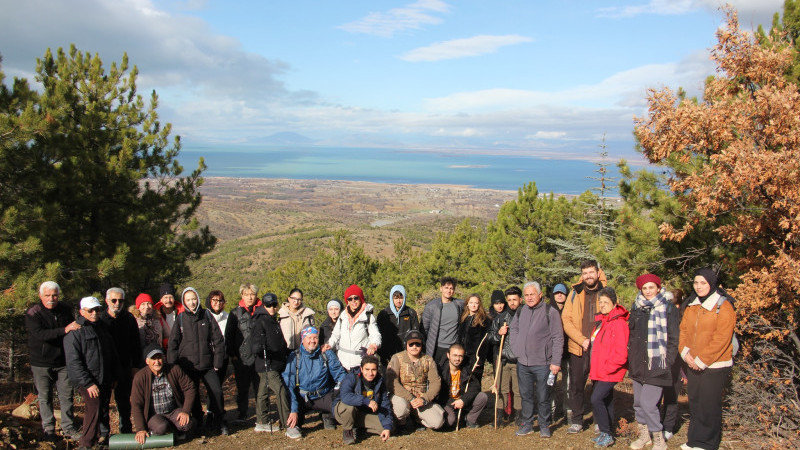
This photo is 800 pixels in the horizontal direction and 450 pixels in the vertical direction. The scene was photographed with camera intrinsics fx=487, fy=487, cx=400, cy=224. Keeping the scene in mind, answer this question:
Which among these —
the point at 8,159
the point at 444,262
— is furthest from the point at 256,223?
the point at 8,159

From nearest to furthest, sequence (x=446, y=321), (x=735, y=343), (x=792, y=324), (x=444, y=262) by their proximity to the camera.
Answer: (x=735, y=343) → (x=792, y=324) → (x=446, y=321) → (x=444, y=262)

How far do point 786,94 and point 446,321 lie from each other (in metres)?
4.18

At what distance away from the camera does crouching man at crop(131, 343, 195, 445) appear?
471 centimetres

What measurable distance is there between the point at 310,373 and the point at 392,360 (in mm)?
900

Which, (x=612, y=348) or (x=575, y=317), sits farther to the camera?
(x=575, y=317)

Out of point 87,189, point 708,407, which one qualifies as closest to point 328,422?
point 708,407

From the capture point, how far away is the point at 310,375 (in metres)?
5.29

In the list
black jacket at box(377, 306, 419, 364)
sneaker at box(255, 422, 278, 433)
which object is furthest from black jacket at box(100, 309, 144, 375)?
black jacket at box(377, 306, 419, 364)

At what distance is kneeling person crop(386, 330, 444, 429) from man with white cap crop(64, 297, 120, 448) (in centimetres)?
281

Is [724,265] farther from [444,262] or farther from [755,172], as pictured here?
[444,262]

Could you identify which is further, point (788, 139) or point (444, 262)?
point (444, 262)

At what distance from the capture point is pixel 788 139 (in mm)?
4844

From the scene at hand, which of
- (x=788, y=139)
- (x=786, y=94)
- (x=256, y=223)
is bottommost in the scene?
(x=256, y=223)

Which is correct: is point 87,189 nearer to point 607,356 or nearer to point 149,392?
point 149,392
